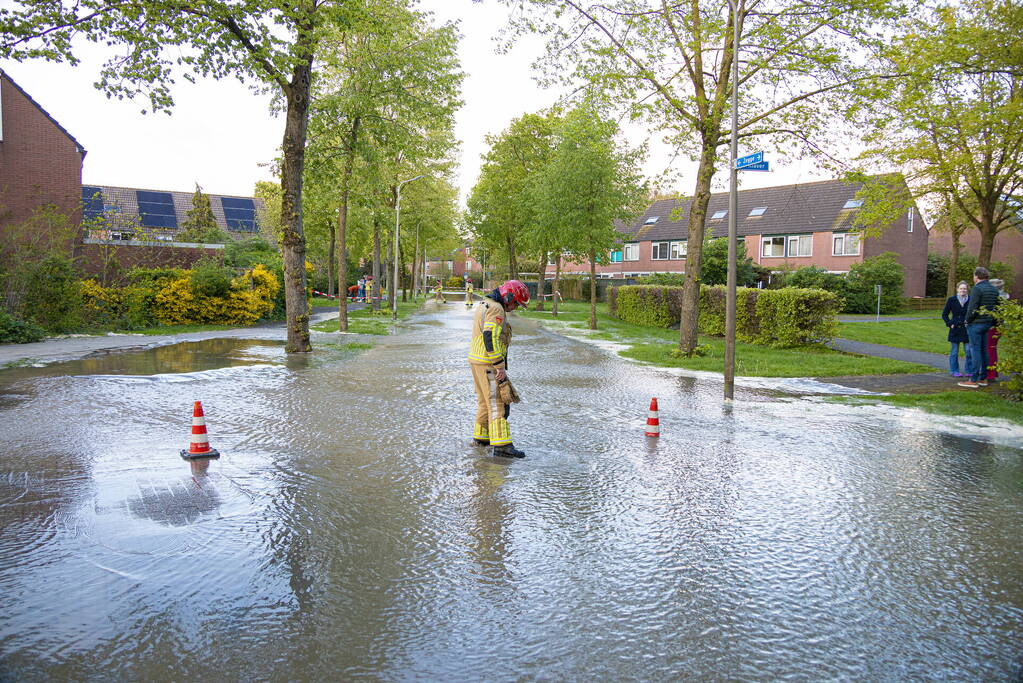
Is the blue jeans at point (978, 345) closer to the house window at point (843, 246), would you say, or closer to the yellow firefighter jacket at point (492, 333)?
the yellow firefighter jacket at point (492, 333)

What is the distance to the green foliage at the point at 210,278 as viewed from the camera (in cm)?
2312

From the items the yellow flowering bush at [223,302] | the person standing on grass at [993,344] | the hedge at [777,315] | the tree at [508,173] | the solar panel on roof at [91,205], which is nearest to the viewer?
the person standing on grass at [993,344]

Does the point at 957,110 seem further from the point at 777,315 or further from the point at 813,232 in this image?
the point at 813,232

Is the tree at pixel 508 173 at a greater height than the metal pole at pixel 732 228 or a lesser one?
greater

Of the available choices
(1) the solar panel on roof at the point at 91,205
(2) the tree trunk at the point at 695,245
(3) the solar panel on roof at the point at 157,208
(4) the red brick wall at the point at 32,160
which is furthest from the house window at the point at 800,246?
(3) the solar panel on roof at the point at 157,208

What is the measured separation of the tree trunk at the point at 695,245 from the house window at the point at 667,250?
129ft

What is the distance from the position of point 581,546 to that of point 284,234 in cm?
1296

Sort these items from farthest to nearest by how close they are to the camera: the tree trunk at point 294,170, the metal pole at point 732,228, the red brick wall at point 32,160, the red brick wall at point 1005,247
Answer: the red brick wall at point 1005,247
the red brick wall at point 32,160
the tree trunk at point 294,170
the metal pole at point 732,228

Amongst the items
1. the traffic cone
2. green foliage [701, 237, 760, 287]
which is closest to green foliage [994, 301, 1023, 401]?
the traffic cone

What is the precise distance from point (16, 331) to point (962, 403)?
19866 mm

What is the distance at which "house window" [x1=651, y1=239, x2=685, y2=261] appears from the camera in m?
54.9

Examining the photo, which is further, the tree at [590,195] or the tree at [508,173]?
the tree at [508,173]

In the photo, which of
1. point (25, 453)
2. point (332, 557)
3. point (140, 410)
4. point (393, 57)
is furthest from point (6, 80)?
point (332, 557)

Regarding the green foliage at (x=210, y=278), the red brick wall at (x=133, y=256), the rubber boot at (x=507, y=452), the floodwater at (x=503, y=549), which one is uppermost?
the red brick wall at (x=133, y=256)
